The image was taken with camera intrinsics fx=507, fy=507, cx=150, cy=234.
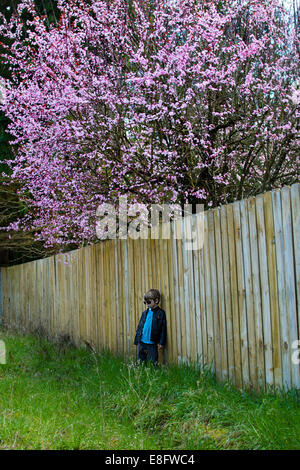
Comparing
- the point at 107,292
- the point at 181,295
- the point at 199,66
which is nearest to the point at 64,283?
the point at 107,292

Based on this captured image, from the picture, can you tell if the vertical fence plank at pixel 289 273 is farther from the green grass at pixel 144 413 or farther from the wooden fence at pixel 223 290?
the green grass at pixel 144 413

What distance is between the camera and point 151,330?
21.4 ft

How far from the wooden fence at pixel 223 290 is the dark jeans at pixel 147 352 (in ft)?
0.56

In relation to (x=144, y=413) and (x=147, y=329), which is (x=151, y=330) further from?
(x=144, y=413)

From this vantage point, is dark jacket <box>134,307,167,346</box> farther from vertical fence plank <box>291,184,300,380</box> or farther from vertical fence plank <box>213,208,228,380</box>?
vertical fence plank <box>291,184,300,380</box>

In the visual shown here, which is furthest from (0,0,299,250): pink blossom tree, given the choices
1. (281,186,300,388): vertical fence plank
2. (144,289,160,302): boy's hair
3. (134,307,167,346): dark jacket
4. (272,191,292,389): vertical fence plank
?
(281,186,300,388): vertical fence plank

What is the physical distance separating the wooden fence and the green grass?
0.93 feet

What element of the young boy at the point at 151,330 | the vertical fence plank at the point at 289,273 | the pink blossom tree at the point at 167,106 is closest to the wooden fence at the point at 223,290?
the vertical fence plank at the point at 289,273

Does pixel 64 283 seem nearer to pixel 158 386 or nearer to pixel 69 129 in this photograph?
pixel 69 129

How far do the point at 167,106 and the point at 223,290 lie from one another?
3.19m

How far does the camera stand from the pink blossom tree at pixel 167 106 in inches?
287

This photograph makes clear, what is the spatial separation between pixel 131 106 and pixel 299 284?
14.2ft

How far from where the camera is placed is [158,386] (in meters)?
5.26
